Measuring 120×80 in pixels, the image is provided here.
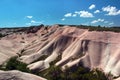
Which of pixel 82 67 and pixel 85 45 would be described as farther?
pixel 85 45

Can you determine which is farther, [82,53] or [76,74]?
[82,53]

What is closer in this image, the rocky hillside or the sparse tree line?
the sparse tree line

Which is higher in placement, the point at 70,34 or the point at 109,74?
the point at 70,34

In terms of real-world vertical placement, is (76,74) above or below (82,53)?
below

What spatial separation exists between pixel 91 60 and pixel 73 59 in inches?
212

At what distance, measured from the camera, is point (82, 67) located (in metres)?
59.6

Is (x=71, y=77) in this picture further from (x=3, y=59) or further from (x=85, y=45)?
(x=3, y=59)

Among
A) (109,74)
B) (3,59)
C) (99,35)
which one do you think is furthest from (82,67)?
(3,59)

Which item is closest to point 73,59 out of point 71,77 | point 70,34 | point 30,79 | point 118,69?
point 71,77

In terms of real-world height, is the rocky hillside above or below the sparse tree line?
above

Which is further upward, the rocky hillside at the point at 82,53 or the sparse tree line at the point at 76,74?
the rocky hillside at the point at 82,53

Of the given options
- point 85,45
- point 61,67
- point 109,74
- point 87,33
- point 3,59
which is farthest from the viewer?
point 3,59

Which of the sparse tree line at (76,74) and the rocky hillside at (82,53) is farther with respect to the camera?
the rocky hillside at (82,53)

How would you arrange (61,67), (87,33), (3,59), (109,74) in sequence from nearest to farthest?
(109,74), (61,67), (87,33), (3,59)
